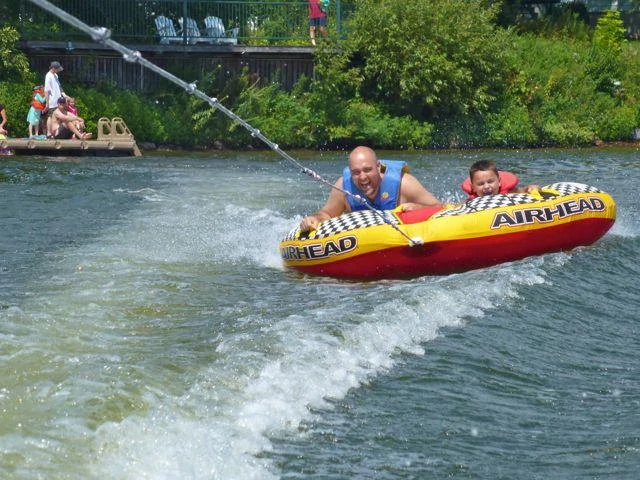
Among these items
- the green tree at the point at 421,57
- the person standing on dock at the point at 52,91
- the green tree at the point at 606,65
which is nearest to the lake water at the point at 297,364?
the person standing on dock at the point at 52,91

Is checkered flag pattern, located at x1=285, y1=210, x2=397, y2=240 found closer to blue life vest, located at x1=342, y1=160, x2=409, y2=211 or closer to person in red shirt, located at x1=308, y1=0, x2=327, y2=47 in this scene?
blue life vest, located at x1=342, y1=160, x2=409, y2=211

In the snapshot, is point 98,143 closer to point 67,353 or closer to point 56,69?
point 56,69

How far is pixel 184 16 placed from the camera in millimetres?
27734

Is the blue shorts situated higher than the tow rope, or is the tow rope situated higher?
the blue shorts

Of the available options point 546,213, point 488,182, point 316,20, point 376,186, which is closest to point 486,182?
point 488,182

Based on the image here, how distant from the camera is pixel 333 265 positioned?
37.1 feet

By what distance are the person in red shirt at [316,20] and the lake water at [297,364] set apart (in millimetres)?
14882

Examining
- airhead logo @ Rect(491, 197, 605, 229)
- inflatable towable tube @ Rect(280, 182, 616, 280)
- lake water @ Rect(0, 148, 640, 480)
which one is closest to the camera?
lake water @ Rect(0, 148, 640, 480)

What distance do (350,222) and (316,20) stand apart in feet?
57.9

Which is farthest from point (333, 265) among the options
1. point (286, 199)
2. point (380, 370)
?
point (286, 199)

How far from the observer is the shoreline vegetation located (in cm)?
2658

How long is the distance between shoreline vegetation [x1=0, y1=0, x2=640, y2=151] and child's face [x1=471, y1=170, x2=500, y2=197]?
49.0ft

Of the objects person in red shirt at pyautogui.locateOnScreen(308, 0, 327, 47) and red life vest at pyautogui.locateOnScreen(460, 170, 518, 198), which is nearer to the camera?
red life vest at pyautogui.locateOnScreen(460, 170, 518, 198)

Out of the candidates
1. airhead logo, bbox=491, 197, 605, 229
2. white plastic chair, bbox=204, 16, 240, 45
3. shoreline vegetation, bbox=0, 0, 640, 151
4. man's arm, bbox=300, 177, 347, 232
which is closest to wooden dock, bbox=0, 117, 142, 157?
shoreline vegetation, bbox=0, 0, 640, 151
